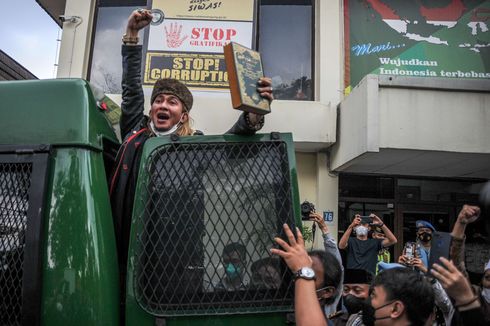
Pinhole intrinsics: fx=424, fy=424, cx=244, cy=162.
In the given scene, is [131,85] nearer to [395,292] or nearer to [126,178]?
[126,178]

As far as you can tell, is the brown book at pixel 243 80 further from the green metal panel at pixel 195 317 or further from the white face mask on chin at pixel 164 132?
the white face mask on chin at pixel 164 132

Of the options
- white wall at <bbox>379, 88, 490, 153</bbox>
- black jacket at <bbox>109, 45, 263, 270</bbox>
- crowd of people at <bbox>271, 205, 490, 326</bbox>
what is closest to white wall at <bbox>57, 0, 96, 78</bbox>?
white wall at <bbox>379, 88, 490, 153</bbox>

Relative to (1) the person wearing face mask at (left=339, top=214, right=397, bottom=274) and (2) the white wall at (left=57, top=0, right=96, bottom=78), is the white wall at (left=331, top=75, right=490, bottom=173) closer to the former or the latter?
(1) the person wearing face mask at (left=339, top=214, right=397, bottom=274)

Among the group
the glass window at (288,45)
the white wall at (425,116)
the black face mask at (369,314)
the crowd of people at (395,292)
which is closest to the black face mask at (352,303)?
the crowd of people at (395,292)

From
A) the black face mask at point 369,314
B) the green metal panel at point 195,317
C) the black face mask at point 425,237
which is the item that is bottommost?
the black face mask at point 369,314

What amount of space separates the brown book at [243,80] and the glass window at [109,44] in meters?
7.45

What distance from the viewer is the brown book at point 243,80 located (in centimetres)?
169

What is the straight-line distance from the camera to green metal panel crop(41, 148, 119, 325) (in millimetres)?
→ 1442

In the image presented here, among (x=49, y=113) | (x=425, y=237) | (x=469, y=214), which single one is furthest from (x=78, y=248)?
(x=425, y=237)

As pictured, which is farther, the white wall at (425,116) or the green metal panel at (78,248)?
the white wall at (425,116)

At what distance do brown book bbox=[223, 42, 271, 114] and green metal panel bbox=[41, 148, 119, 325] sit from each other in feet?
2.00

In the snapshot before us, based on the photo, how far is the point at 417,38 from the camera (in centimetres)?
855

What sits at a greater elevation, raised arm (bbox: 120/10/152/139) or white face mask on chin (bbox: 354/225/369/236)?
raised arm (bbox: 120/10/152/139)

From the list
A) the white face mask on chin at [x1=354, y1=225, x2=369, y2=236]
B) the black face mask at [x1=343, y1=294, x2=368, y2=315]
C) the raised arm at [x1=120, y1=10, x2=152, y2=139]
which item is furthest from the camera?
the white face mask on chin at [x1=354, y1=225, x2=369, y2=236]
